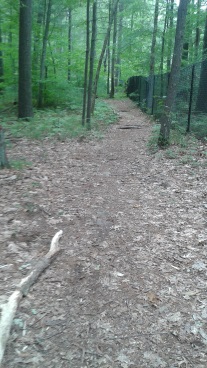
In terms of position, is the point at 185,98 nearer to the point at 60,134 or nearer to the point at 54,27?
the point at 60,134

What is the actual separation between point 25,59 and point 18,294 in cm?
1024

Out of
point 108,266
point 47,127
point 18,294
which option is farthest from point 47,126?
point 18,294

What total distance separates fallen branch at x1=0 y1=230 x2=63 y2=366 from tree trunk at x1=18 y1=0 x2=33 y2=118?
345 inches

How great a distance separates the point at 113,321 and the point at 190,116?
8516mm

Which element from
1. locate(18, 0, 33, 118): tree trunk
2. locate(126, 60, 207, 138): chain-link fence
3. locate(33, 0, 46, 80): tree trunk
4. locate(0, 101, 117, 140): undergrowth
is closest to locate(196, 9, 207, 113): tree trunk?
locate(126, 60, 207, 138): chain-link fence

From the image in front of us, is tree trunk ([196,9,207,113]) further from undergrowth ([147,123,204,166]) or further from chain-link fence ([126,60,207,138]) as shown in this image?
undergrowth ([147,123,204,166])

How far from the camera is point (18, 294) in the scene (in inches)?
105

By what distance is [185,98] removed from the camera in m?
10.6

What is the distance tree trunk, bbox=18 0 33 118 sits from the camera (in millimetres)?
10352

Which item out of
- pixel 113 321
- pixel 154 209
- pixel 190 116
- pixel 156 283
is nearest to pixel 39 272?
pixel 113 321

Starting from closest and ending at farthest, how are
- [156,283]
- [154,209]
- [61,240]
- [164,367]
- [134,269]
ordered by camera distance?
[164,367] < [156,283] < [134,269] < [61,240] < [154,209]

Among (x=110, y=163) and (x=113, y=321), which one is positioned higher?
(x=110, y=163)

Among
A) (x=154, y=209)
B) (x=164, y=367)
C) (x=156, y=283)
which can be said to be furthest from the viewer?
(x=154, y=209)

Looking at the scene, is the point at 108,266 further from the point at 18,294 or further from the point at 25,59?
the point at 25,59
